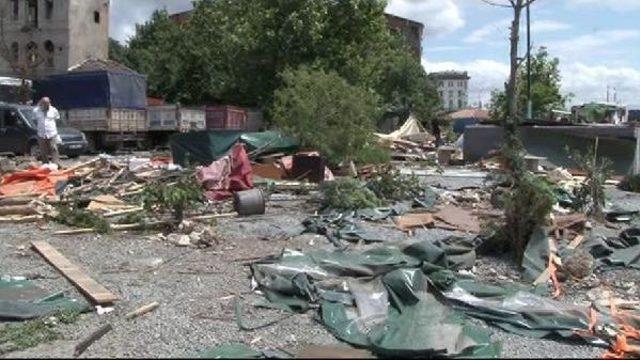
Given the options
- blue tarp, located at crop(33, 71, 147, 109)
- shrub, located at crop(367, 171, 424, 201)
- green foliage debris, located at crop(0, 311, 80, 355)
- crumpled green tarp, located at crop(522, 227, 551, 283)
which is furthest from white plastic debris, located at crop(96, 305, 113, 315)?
blue tarp, located at crop(33, 71, 147, 109)

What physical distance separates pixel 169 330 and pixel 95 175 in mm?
11628

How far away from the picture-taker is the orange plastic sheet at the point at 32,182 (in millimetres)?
14751

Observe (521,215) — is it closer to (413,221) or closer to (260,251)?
(413,221)

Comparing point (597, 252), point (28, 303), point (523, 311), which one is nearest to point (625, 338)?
point (523, 311)

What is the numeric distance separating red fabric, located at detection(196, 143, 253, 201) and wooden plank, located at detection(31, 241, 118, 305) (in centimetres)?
506

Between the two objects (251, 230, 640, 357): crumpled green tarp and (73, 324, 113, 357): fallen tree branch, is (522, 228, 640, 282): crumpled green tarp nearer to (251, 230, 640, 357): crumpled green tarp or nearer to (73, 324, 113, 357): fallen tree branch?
(251, 230, 640, 357): crumpled green tarp

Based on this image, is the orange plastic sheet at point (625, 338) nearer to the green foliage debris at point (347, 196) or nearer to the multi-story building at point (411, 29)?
the green foliage debris at point (347, 196)

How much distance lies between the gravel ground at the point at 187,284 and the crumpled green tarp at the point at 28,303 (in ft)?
0.74

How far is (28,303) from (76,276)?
1020 mm

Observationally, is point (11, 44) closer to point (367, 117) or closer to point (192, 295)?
point (367, 117)

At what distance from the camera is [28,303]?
689 centimetres

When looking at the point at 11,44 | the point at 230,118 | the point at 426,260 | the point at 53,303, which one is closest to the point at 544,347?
the point at 426,260

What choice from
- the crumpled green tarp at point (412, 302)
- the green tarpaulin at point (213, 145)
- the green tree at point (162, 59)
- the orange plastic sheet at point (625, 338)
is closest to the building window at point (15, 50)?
the green tree at point (162, 59)

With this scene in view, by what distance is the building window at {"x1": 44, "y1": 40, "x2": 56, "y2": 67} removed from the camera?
68375 millimetres
